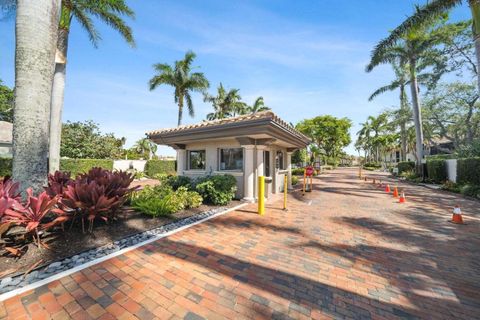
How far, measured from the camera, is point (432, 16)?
32.3 feet

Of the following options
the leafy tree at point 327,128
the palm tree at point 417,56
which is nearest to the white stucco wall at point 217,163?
the palm tree at point 417,56

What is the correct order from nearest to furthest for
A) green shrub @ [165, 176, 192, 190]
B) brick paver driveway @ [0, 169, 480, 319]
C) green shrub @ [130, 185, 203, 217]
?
brick paver driveway @ [0, 169, 480, 319] → green shrub @ [130, 185, 203, 217] → green shrub @ [165, 176, 192, 190]

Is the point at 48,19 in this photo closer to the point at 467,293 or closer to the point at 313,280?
the point at 313,280

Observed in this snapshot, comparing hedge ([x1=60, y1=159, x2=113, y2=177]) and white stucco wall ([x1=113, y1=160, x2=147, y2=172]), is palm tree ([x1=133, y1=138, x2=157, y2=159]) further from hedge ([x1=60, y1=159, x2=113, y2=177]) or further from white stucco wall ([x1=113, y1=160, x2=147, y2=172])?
hedge ([x1=60, y1=159, x2=113, y2=177])

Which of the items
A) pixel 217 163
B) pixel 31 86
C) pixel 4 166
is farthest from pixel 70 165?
pixel 31 86

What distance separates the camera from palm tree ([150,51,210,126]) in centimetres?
2091

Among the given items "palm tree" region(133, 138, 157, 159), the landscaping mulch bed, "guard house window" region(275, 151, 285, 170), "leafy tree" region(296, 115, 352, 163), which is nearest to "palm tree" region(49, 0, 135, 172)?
the landscaping mulch bed

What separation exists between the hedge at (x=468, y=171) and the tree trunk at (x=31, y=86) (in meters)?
18.6

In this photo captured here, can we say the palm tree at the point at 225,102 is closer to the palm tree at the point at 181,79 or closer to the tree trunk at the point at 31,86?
the palm tree at the point at 181,79

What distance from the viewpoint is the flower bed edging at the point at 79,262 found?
2.65m

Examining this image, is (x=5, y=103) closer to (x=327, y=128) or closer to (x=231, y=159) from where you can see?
(x=231, y=159)

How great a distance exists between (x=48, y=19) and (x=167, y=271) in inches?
205

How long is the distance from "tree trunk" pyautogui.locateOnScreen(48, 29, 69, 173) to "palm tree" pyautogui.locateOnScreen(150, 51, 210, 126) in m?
11.8

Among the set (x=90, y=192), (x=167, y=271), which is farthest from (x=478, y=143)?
(x=90, y=192)
